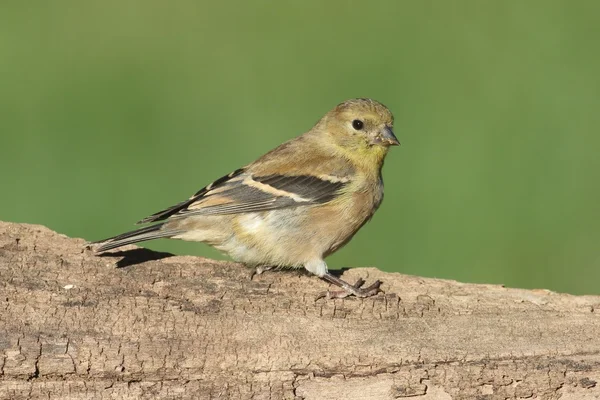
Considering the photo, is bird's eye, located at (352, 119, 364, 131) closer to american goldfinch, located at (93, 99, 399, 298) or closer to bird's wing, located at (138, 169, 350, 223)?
american goldfinch, located at (93, 99, 399, 298)

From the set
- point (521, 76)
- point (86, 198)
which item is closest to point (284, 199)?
point (86, 198)

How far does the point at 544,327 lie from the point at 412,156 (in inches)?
250

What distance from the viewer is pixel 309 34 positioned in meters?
15.7

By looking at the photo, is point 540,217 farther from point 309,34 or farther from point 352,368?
point 352,368

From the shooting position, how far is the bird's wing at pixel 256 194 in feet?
25.7

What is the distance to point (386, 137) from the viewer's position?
8484 millimetres

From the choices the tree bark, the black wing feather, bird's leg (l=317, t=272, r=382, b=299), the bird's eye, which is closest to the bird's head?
the bird's eye

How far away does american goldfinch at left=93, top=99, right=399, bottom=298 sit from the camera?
25.6 feet

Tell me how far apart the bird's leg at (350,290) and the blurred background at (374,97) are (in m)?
3.74

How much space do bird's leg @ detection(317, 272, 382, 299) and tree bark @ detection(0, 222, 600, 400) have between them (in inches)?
4.0

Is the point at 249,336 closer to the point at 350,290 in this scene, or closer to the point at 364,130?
the point at 350,290

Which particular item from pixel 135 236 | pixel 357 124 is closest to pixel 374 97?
pixel 357 124

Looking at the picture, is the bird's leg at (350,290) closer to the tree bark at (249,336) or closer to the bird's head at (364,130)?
the tree bark at (249,336)

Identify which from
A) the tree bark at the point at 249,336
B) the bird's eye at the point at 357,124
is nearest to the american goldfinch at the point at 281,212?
the bird's eye at the point at 357,124
